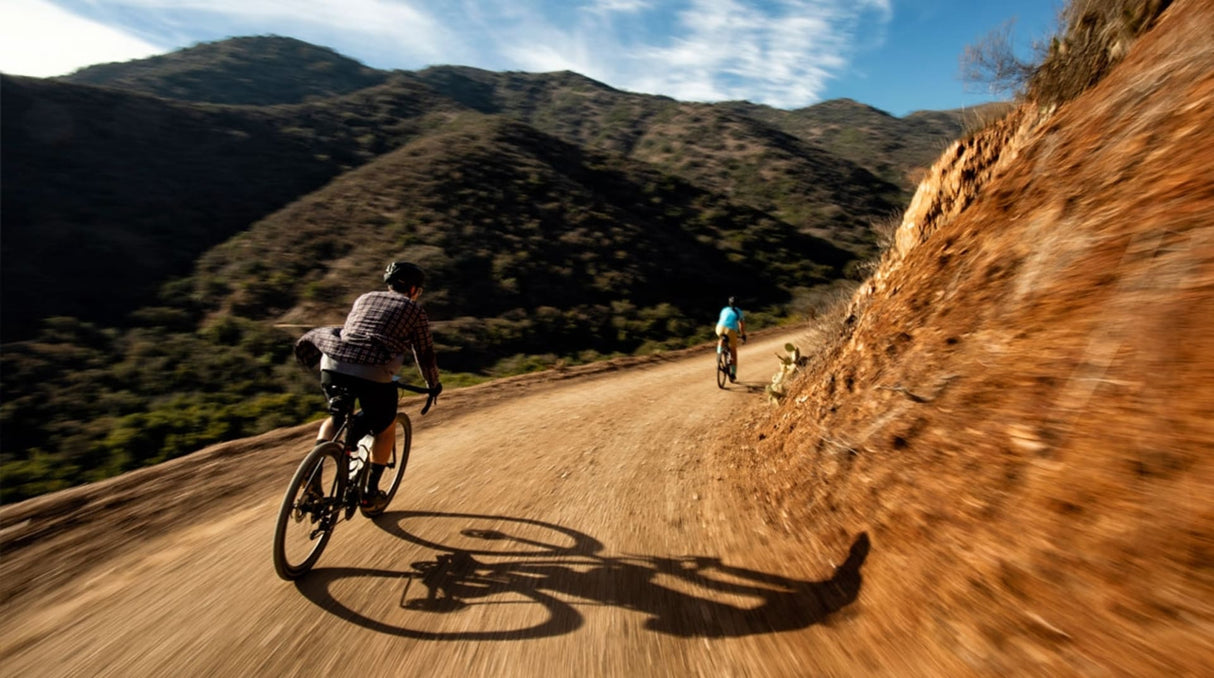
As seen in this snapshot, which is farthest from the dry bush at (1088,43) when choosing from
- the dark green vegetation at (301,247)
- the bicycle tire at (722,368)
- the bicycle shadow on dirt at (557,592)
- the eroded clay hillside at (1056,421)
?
the bicycle tire at (722,368)

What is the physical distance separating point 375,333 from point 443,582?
194 cm

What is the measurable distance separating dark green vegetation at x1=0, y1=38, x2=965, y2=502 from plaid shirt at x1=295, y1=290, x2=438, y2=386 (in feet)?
24.4

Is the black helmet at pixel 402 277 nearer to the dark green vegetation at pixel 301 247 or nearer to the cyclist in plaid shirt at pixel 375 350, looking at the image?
the cyclist in plaid shirt at pixel 375 350

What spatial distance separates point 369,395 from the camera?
4324mm

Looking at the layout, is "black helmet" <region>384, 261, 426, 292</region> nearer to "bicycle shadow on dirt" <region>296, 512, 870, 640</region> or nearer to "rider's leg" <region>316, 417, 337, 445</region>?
"rider's leg" <region>316, 417, 337, 445</region>

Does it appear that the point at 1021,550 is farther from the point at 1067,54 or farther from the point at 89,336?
the point at 89,336

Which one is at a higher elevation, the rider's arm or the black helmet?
the black helmet

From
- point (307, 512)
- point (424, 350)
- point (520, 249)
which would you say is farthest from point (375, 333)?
point (520, 249)

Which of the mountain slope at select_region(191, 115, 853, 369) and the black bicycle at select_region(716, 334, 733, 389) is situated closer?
the black bicycle at select_region(716, 334, 733, 389)

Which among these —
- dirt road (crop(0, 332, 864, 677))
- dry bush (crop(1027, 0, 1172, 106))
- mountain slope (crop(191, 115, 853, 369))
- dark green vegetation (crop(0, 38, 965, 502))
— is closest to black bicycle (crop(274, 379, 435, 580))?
dirt road (crop(0, 332, 864, 677))

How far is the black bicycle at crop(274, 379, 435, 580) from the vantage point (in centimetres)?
373

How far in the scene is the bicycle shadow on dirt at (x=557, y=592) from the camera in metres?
3.34

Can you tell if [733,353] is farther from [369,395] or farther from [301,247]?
[301,247]

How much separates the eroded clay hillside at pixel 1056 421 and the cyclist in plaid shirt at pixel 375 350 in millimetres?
3437
